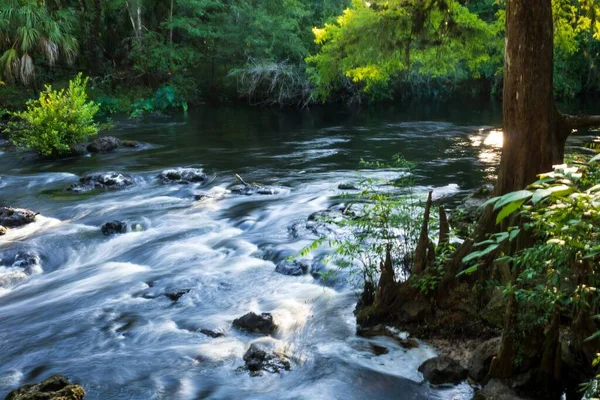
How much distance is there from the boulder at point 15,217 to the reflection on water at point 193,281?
251mm

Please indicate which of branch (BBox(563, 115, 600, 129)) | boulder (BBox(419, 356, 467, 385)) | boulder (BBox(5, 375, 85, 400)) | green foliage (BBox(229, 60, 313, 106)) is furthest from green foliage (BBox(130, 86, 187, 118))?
boulder (BBox(419, 356, 467, 385))

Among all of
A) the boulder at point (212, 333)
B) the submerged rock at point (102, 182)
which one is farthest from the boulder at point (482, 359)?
the submerged rock at point (102, 182)

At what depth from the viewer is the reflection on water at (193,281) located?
6.68 meters

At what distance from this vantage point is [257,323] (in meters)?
7.75

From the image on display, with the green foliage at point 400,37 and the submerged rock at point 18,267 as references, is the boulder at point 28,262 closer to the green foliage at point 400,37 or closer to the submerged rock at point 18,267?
the submerged rock at point 18,267

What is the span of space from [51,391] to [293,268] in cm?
454

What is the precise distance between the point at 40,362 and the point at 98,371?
0.80 m

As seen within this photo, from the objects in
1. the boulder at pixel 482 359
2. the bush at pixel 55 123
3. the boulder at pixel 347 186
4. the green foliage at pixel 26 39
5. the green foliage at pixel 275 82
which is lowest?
the boulder at pixel 482 359

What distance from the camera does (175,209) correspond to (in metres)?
14.1

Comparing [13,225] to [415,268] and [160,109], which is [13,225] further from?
[160,109]

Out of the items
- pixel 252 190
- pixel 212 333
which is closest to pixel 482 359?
pixel 212 333

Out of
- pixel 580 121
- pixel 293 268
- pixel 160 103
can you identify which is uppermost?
pixel 160 103

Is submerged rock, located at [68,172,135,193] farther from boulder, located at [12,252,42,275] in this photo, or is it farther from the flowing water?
boulder, located at [12,252,42,275]

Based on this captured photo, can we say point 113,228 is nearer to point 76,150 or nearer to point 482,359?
point 482,359
